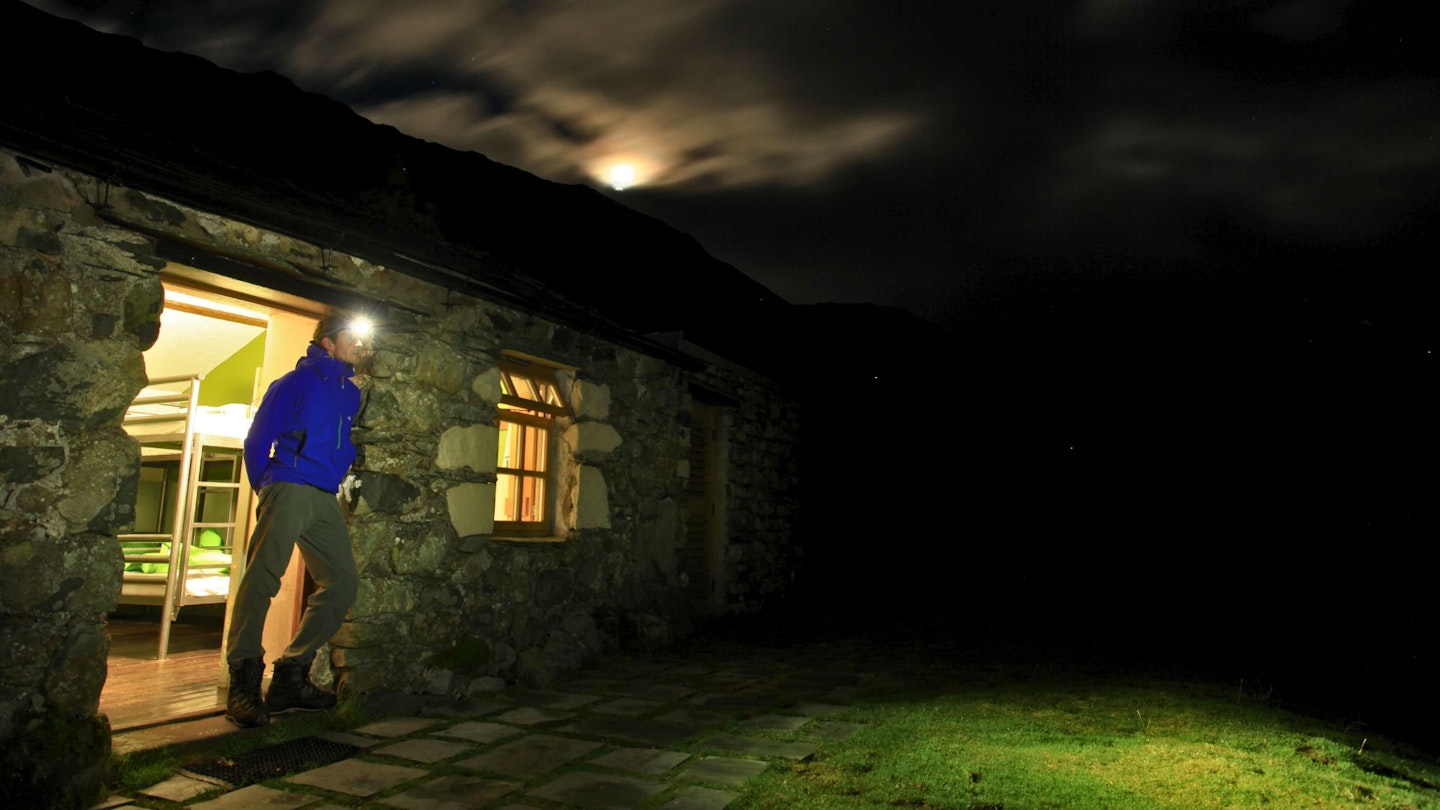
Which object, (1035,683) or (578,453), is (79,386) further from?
(1035,683)

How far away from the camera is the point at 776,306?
11.6 meters

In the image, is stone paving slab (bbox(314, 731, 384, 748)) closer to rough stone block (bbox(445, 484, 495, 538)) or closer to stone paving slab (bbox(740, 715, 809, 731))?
rough stone block (bbox(445, 484, 495, 538))

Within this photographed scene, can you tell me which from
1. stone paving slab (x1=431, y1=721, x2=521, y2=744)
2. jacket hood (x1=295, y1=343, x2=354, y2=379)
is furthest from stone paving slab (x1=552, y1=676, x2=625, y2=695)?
jacket hood (x1=295, y1=343, x2=354, y2=379)

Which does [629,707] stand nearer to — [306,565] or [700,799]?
[700,799]

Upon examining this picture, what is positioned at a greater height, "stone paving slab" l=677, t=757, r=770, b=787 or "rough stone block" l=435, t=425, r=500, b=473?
"rough stone block" l=435, t=425, r=500, b=473

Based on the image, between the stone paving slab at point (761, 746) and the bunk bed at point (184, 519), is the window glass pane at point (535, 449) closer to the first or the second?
the bunk bed at point (184, 519)

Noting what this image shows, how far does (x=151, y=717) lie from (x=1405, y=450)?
1266cm

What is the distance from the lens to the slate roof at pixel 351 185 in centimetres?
355

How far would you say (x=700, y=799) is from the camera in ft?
9.79

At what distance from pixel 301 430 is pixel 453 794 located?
1927 mm

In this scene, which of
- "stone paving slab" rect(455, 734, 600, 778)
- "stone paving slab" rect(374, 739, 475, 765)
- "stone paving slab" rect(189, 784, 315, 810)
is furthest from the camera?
"stone paving slab" rect(374, 739, 475, 765)

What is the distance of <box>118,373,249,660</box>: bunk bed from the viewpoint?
5.61 m

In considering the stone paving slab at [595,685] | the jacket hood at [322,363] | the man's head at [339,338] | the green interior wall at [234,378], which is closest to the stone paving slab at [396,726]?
the stone paving slab at [595,685]

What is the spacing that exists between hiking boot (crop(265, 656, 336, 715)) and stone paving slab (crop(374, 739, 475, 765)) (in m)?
0.59
